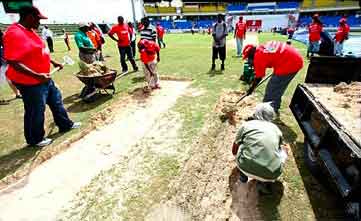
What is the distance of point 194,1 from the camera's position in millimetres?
52000

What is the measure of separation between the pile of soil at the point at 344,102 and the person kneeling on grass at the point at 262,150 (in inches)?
30.5

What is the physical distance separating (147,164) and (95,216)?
3.41 ft

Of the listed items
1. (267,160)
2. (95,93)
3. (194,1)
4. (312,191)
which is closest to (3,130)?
(95,93)

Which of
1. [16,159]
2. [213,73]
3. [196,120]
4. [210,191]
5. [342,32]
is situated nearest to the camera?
[210,191]

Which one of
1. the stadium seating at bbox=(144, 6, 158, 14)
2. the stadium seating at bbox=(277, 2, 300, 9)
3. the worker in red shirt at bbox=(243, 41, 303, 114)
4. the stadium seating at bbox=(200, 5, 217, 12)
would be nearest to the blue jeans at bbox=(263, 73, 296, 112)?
the worker in red shirt at bbox=(243, 41, 303, 114)

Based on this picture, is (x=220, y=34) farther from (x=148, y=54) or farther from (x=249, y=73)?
(x=148, y=54)

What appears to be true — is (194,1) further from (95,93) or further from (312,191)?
(312,191)

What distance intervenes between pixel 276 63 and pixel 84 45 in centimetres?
503

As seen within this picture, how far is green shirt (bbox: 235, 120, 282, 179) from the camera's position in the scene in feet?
8.46

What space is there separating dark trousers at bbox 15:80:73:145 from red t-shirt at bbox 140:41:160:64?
2.68m

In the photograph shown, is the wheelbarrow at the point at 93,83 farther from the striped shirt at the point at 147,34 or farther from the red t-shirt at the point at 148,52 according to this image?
the striped shirt at the point at 147,34

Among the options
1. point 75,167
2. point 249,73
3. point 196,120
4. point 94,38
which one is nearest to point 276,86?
point 196,120

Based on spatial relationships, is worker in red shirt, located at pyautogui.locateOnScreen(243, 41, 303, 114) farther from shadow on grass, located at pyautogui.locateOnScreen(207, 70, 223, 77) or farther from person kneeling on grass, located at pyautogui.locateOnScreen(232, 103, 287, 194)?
shadow on grass, located at pyautogui.locateOnScreen(207, 70, 223, 77)

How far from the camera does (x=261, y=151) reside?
2.57 metres
